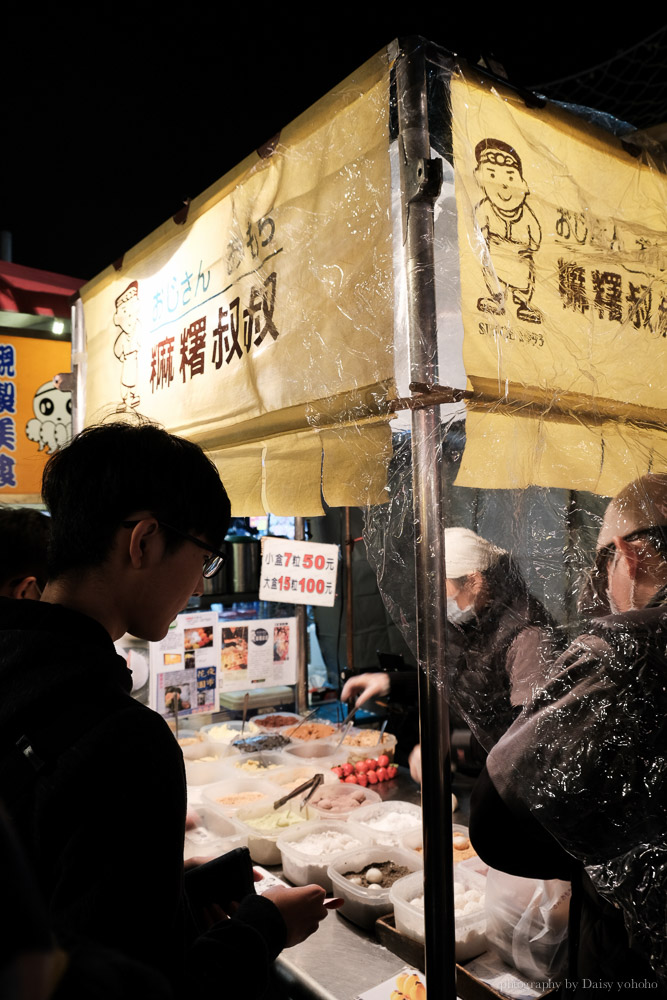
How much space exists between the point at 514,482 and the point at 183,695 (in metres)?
3.24

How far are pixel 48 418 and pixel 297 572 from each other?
2168 mm

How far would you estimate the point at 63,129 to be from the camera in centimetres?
576

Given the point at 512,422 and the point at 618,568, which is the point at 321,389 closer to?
the point at 512,422

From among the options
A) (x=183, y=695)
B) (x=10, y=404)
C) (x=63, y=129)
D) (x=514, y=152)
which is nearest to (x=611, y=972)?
(x=514, y=152)

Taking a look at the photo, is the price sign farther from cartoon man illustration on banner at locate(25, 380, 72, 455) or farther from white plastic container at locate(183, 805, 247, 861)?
cartoon man illustration on banner at locate(25, 380, 72, 455)

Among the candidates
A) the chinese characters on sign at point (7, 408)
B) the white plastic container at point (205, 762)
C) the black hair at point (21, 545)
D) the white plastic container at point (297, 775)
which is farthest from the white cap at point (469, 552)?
the chinese characters on sign at point (7, 408)

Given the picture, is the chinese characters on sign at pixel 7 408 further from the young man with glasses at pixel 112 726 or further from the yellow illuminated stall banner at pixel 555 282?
the yellow illuminated stall banner at pixel 555 282

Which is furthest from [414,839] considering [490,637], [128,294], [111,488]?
[128,294]

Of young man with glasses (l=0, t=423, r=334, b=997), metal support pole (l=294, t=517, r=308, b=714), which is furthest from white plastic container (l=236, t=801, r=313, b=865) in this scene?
metal support pole (l=294, t=517, r=308, b=714)

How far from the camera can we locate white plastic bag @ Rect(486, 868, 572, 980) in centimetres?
196

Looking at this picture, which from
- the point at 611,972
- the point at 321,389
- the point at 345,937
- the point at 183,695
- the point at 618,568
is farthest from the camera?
the point at 183,695

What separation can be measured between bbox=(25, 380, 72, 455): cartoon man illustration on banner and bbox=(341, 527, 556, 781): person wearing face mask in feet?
12.3

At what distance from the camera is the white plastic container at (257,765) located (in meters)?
3.52

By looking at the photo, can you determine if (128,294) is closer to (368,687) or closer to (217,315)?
(217,315)
